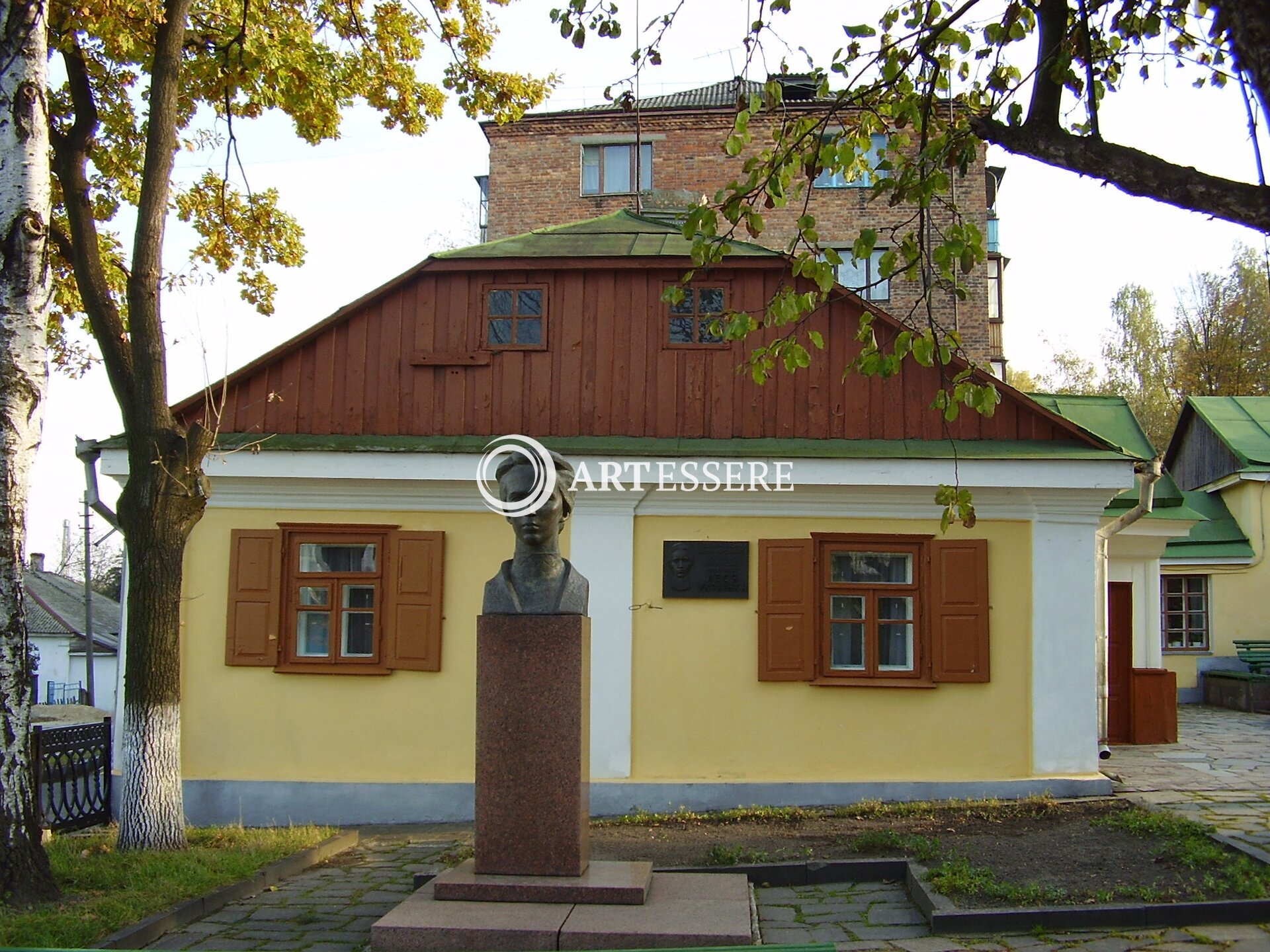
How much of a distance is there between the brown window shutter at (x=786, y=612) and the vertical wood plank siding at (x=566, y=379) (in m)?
1.16

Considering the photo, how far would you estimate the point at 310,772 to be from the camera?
11.0 meters

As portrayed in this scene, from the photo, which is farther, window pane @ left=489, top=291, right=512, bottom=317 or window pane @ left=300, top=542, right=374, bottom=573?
window pane @ left=489, top=291, right=512, bottom=317

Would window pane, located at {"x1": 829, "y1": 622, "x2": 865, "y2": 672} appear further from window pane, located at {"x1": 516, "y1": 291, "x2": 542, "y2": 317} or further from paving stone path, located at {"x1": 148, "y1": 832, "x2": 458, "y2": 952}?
window pane, located at {"x1": 516, "y1": 291, "x2": 542, "y2": 317}

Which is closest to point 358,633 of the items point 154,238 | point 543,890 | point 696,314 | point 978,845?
point 154,238

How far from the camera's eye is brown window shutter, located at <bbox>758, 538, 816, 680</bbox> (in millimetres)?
10758

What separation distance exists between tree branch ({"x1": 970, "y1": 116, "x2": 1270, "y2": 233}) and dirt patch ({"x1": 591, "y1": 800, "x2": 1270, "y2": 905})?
3.71 metres

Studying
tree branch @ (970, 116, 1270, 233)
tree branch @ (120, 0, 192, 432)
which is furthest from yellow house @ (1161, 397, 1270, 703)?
tree branch @ (120, 0, 192, 432)

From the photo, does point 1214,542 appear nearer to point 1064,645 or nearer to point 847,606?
point 1064,645

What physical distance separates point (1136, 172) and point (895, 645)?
20.3 ft

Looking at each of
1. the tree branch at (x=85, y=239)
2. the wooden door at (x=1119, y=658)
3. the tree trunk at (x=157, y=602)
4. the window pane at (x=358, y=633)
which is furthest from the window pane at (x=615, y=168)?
the tree trunk at (x=157, y=602)

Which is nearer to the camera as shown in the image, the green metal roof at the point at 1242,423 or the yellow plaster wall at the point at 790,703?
the yellow plaster wall at the point at 790,703

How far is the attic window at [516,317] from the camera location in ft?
37.8

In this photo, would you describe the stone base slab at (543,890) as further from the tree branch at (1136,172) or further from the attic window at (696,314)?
the attic window at (696,314)

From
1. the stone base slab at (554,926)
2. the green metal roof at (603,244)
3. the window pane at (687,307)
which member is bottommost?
the stone base slab at (554,926)
